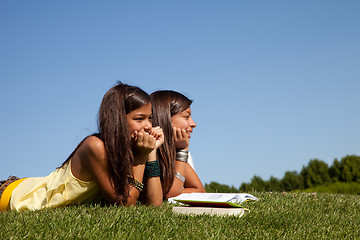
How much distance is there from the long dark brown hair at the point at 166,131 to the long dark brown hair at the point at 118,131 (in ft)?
3.15

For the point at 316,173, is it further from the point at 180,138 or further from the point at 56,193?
the point at 56,193

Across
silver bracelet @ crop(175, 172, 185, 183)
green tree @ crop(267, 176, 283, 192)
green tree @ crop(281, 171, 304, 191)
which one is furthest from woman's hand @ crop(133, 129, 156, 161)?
green tree @ crop(281, 171, 304, 191)

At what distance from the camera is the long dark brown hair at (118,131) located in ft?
15.2

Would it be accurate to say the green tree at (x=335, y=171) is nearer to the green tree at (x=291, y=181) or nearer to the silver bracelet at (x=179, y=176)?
the green tree at (x=291, y=181)

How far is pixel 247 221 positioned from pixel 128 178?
1.57 meters

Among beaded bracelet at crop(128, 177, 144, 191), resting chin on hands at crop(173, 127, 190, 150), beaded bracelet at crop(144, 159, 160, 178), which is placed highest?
resting chin on hands at crop(173, 127, 190, 150)

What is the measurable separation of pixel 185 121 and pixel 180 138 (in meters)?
0.29

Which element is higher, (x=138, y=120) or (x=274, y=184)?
(x=138, y=120)

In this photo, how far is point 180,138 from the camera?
622 cm

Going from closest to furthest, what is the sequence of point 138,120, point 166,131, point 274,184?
1. point 138,120
2. point 166,131
3. point 274,184

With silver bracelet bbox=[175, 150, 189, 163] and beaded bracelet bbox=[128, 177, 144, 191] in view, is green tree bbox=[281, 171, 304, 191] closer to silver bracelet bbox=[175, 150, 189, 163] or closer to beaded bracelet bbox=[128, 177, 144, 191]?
silver bracelet bbox=[175, 150, 189, 163]

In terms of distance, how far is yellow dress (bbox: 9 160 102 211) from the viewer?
498cm

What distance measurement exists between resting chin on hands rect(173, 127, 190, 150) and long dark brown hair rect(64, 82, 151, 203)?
4.44ft

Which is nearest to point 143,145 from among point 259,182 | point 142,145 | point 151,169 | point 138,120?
point 142,145
